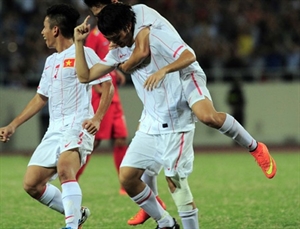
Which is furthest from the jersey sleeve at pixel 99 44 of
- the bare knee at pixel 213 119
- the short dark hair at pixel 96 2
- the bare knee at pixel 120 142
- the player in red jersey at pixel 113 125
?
the bare knee at pixel 213 119

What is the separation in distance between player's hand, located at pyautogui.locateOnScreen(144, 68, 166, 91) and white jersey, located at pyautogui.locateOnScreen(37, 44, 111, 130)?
103cm

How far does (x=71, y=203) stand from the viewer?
609 cm

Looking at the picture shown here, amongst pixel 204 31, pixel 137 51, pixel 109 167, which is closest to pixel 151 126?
pixel 137 51

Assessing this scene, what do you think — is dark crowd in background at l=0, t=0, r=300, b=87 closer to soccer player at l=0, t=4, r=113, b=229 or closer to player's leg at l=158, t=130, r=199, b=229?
soccer player at l=0, t=4, r=113, b=229

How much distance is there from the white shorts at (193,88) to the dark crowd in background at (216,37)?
12.6 meters

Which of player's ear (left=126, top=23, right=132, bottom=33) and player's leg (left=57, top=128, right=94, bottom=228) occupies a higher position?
player's ear (left=126, top=23, right=132, bottom=33)

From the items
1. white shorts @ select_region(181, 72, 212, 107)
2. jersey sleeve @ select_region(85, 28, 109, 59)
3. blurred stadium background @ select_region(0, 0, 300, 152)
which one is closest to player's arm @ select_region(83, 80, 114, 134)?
white shorts @ select_region(181, 72, 212, 107)

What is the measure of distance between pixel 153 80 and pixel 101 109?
3.18ft

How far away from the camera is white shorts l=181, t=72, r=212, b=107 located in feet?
19.4

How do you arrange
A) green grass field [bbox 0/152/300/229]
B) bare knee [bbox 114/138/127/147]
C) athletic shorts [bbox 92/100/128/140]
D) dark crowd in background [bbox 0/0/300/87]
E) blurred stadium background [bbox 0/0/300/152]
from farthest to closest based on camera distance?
dark crowd in background [bbox 0/0/300/87], blurred stadium background [bbox 0/0/300/152], bare knee [bbox 114/138/127/147], athletic shorts [bbox 92/100/128/140], green grass field [bbox 0/152/300/229]

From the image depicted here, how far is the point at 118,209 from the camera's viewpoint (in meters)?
8.32

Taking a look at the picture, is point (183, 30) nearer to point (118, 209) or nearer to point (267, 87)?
point (267, 87)

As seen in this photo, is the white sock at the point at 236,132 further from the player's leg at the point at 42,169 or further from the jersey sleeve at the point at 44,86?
the jersey sleeve at the point at 44,86

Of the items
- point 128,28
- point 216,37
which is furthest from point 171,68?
point 216,37
